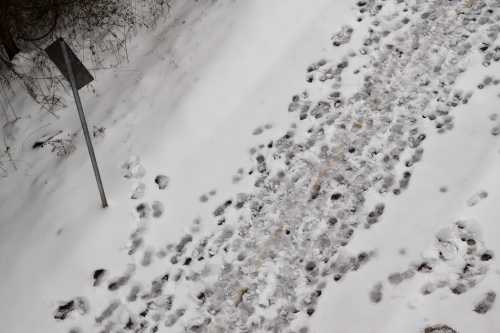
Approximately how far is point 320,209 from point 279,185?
0.55 m

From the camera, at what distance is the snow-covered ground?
407cm

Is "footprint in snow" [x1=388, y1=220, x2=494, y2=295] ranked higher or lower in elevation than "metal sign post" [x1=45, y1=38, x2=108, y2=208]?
lower

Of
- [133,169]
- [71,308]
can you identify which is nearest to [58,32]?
[133,169]

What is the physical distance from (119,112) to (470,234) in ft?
15.0

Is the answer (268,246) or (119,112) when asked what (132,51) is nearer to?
(119,112)

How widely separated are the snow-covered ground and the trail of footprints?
2 cm

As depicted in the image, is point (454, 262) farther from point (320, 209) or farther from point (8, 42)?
point (8, 42)

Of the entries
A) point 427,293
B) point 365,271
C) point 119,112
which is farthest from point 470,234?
point 119,112

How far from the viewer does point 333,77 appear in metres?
5.82

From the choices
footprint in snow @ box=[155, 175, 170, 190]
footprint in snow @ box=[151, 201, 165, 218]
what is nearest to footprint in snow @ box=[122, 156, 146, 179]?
footprint in snow @ box=[155, 175, 170, 190]

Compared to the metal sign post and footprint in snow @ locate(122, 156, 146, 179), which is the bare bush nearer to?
footprint in snow @ locate(122, 156, 146, 179)

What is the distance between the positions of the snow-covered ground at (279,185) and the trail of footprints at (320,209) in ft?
0.06

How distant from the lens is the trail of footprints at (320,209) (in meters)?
4.09

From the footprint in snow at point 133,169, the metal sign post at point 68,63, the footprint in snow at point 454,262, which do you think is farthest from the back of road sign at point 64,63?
the footprint in snow at point 454,262
